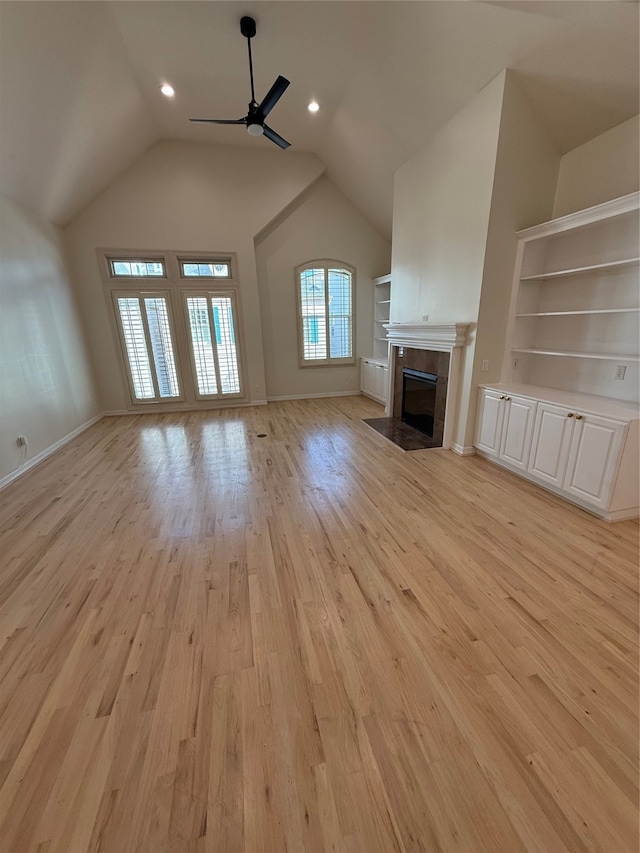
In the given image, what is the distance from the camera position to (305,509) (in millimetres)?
2818

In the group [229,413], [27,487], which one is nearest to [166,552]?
[27,487]

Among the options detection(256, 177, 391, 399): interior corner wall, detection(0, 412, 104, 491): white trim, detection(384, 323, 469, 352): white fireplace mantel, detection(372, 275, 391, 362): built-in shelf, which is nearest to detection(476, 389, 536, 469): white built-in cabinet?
detection(384, 323, 469, 352): white fireplace mantel

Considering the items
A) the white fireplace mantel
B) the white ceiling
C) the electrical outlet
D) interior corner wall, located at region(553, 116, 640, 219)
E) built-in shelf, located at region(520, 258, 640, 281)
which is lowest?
the electrical outlet

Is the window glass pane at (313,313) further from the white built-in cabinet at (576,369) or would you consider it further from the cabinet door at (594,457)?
the cabinet door at (594,457)

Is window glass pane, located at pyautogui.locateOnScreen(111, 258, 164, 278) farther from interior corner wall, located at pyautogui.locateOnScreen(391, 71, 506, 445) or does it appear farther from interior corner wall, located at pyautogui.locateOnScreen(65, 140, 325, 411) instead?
interior corner wall, located at pyautogui.locateOnScreen(391, 71, 506, 445)

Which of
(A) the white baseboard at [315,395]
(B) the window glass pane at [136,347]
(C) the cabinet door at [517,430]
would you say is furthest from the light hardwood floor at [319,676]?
(A) the white baseboard at [315,395]

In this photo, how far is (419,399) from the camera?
4723 mm

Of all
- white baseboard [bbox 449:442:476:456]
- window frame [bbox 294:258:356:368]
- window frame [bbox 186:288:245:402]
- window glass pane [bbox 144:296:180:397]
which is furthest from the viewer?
window frame [bbox 294:258:356:368]

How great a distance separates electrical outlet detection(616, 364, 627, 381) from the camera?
2.86 metres

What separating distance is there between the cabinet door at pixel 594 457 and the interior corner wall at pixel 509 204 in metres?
1.22

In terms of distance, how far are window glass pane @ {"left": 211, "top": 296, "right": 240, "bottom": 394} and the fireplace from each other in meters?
3.24

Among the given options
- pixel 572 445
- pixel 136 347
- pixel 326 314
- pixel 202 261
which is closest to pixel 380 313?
pixel 326 314

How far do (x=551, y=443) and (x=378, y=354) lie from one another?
472 centimetres

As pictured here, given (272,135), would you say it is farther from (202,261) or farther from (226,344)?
(226,344)
